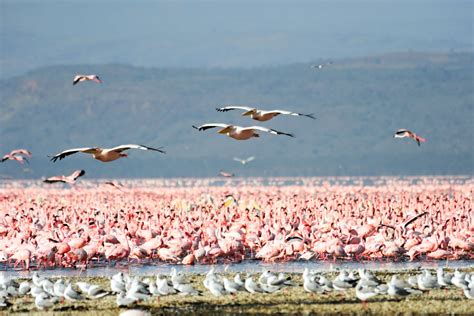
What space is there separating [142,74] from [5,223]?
99241 mm

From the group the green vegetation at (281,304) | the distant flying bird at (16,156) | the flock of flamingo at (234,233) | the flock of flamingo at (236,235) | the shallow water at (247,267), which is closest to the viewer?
the green vegetation at (281,304)

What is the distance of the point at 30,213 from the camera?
27516 mm

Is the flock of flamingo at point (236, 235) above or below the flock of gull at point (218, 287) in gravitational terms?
above

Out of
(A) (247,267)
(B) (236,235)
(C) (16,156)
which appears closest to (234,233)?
(B) (236,235)

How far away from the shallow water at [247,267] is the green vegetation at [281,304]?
3.84 metres

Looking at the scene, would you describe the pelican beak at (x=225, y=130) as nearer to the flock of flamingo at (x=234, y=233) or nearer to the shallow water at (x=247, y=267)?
the flock of flamingo at (x=234, y=233)

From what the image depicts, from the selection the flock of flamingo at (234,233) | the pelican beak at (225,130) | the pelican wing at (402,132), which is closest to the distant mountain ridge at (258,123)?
the flock of flamingo at (234,233)

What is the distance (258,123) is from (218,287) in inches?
3140

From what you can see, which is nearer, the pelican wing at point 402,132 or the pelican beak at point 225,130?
the pelican beak at point 225,130

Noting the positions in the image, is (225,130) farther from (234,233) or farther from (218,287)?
(218,287)

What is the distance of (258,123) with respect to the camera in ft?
313

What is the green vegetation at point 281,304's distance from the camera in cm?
1497

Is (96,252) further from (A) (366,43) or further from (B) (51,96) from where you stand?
(A) (366,43)

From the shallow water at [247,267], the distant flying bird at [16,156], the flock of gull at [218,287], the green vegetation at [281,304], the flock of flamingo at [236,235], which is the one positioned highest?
the distant flying bird at [16,156]
